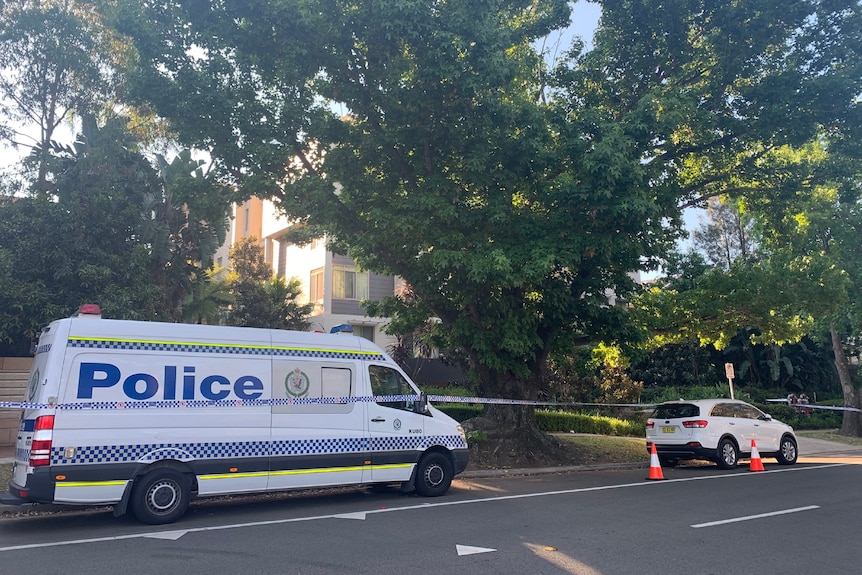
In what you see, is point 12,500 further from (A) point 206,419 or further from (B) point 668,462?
(B) point 668,462

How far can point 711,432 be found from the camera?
14719 mm

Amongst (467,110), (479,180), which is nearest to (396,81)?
(467,110)

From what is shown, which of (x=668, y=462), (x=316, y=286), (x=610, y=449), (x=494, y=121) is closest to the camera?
(x=494, y=121)

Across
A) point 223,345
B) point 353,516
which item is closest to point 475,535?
point 353,516

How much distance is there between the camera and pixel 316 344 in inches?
385

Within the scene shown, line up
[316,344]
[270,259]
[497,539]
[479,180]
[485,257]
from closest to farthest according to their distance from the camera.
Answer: [497,539]
[316,344]
[485,257]
[479,180]
[270,259]

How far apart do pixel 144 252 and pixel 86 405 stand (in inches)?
376

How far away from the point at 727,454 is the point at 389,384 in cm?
870

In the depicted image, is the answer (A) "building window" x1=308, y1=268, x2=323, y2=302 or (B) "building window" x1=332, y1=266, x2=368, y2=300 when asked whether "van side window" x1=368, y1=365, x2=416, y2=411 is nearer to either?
(B) "building window" x1=332, y1=266, x2=368, y2=300

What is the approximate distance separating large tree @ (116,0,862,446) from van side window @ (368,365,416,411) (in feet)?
7.31

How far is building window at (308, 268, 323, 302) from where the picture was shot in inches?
1278

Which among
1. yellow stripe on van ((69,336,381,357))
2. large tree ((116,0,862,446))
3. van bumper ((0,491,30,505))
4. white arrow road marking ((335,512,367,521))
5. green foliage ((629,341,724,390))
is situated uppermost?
large tree ((116,0,862,446))

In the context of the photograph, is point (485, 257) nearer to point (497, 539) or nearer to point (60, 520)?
point (497, 539)

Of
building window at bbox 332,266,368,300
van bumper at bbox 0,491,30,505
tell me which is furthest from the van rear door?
building window at bbox 332,266,368,300
